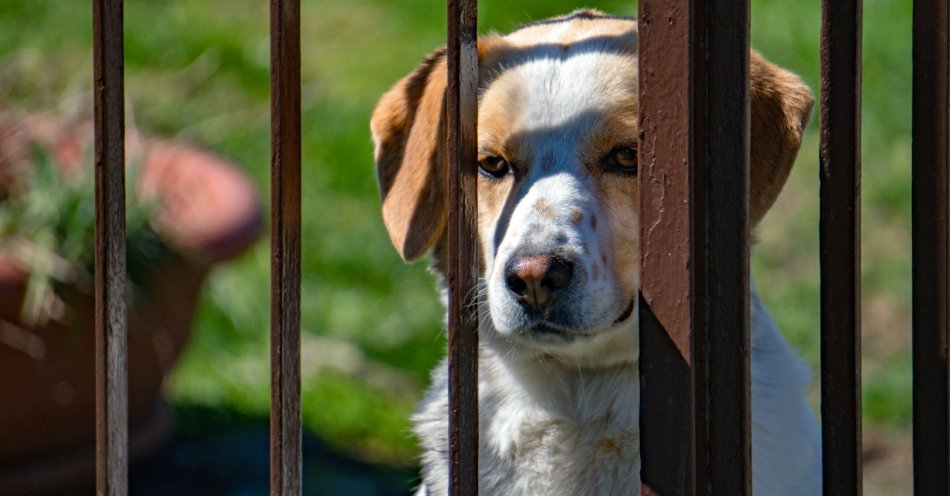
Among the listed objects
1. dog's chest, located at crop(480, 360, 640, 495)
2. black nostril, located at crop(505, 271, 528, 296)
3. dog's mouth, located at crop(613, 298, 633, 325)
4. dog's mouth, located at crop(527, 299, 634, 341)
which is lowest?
dog's chest, located at crop(480, 360, 640, 495)

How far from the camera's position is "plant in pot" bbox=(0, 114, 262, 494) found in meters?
3.50

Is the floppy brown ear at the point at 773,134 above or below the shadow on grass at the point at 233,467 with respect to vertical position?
above

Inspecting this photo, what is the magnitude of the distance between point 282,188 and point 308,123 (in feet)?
15.1

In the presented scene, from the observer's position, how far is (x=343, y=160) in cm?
618

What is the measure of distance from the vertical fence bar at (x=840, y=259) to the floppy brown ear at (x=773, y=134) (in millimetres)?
833

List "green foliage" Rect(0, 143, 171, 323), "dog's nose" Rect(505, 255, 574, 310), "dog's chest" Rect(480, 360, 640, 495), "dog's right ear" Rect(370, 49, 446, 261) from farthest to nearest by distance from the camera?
"green foliage" Rect(0, 143, 171, 323) → "dog's right ear" Rect(370, 49, 446, 261) → "dog's chest" Rect(480, 360, 640, 495) → "dog's nose" Rect(505, 255, 574, 310)

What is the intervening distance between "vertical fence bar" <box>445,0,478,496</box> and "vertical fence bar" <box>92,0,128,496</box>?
0.52m

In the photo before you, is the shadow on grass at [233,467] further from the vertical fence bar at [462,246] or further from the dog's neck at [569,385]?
the vertical fence bar at [462,246]

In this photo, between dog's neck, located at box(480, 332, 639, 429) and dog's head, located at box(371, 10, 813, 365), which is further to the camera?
dog's neck, located at box(480, 332, 639, 429)

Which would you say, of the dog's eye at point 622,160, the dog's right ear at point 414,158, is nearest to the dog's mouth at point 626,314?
the dog's eye at point 622,160

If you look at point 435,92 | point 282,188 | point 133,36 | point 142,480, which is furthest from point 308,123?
point 282,188

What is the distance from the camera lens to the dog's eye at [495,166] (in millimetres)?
2657

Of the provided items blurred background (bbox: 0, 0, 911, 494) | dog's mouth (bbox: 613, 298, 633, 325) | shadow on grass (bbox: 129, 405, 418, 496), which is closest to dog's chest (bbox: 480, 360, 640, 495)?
dog's mouth (bbox: 613, 298, 633, 325)

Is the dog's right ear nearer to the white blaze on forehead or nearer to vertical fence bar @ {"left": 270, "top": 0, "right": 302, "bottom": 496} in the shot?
the white blaze on forehead
